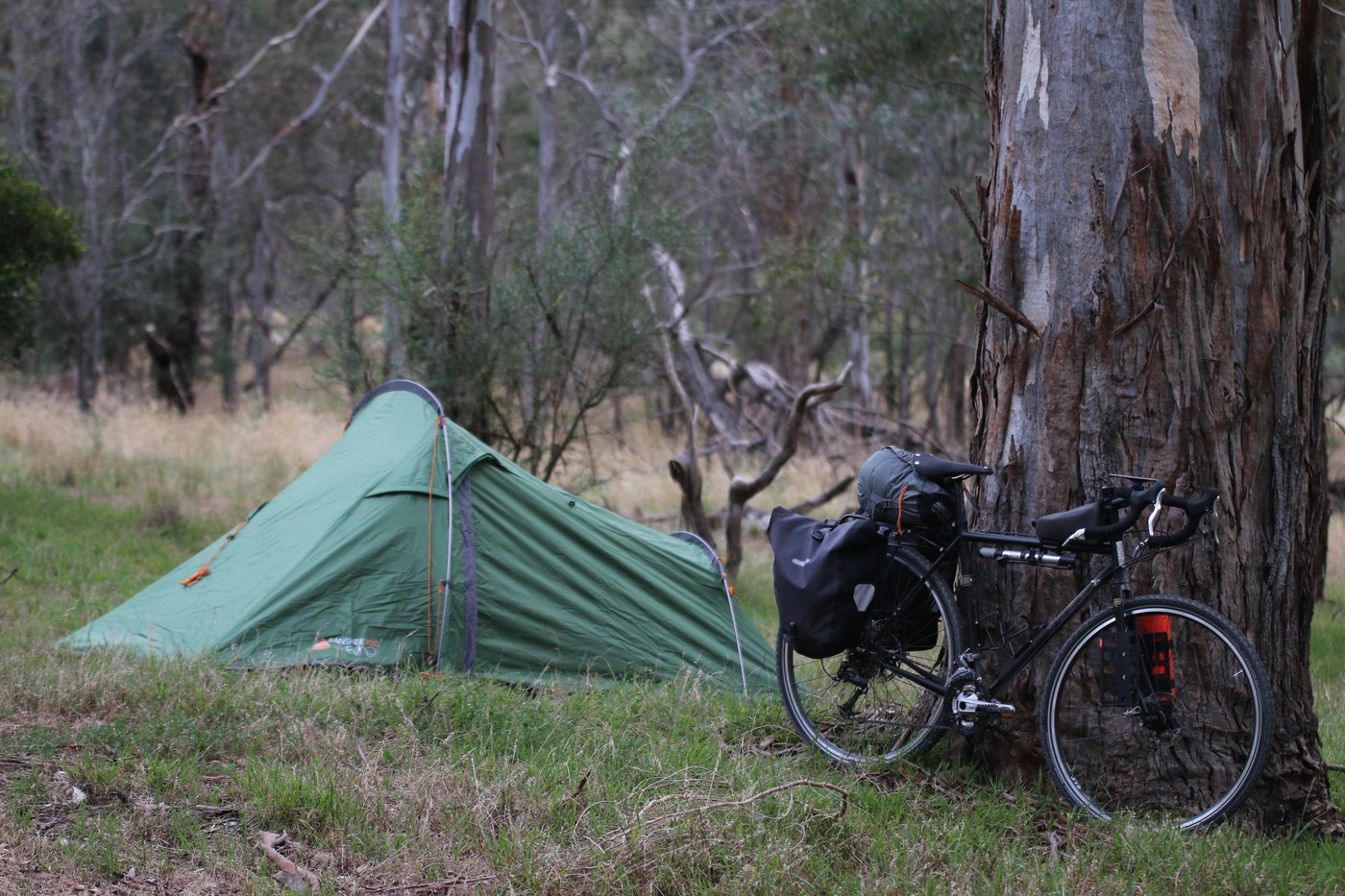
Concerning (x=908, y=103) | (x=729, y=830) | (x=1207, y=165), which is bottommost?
(x=729, y=830)

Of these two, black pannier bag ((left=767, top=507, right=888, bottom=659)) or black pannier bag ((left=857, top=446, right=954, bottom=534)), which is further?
black pannier bag ((left=767, top=507, right=888, bottom=659))

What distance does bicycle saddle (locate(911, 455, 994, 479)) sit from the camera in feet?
13.1

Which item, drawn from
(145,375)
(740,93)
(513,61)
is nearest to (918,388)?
(740,93)

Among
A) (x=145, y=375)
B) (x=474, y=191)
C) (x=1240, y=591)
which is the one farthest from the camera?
(x=145, y=375)

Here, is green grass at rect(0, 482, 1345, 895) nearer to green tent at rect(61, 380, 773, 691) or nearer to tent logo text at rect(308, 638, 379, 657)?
tent logo text at rect(308, 638, 379, 657)

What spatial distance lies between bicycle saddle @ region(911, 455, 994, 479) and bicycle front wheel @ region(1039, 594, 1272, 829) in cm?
61

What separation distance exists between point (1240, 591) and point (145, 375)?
84.1ft

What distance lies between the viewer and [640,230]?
405 inches

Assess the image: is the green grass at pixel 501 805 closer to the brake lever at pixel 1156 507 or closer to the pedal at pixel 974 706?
the pedal at pixel 974 706

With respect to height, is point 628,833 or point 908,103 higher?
point 908,103

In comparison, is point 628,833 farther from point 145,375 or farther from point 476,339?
point 145,375

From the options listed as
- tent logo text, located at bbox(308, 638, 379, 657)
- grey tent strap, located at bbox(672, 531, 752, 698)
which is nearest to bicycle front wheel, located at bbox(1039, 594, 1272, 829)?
grey tent strap, located at bbox(672, 531, 752, 698)

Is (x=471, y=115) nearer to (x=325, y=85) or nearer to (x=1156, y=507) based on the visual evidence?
(x=325, y=85)

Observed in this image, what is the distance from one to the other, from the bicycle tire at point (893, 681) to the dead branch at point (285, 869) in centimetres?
179
